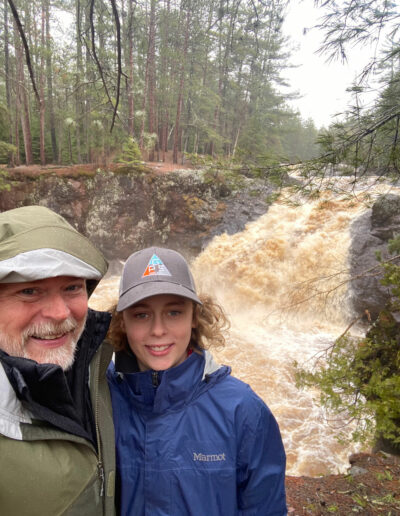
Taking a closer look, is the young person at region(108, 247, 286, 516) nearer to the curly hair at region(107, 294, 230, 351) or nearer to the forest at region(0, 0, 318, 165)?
the curly hair at region(107, 294, 230, 351)

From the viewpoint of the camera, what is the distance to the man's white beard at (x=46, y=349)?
4.15 feet

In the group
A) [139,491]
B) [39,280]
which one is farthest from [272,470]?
[39,280]

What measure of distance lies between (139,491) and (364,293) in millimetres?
10283

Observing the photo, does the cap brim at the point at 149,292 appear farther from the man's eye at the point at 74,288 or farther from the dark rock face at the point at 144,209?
the dark rock face at the point at 144,209

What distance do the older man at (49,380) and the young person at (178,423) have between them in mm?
150

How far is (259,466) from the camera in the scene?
58.4 inches

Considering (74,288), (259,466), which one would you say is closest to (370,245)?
(259,466)

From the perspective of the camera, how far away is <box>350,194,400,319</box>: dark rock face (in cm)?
1019

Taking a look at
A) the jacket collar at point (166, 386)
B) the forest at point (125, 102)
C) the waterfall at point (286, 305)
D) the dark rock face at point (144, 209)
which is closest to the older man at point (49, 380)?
the jacket collar at point (166, 386)

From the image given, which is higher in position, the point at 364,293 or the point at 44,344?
the point at 44,344

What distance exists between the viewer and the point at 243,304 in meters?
11.4

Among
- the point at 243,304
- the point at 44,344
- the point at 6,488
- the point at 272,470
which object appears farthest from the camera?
the point at 243,304

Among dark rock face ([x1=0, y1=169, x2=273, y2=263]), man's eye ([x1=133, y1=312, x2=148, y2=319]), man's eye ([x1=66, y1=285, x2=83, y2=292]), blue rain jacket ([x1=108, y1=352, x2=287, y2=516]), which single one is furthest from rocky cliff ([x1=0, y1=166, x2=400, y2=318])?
man's eye ([x1=66, y1=285, x2=83, y2=292])

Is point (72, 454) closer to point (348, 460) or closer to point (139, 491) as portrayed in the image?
point (139, 491)
